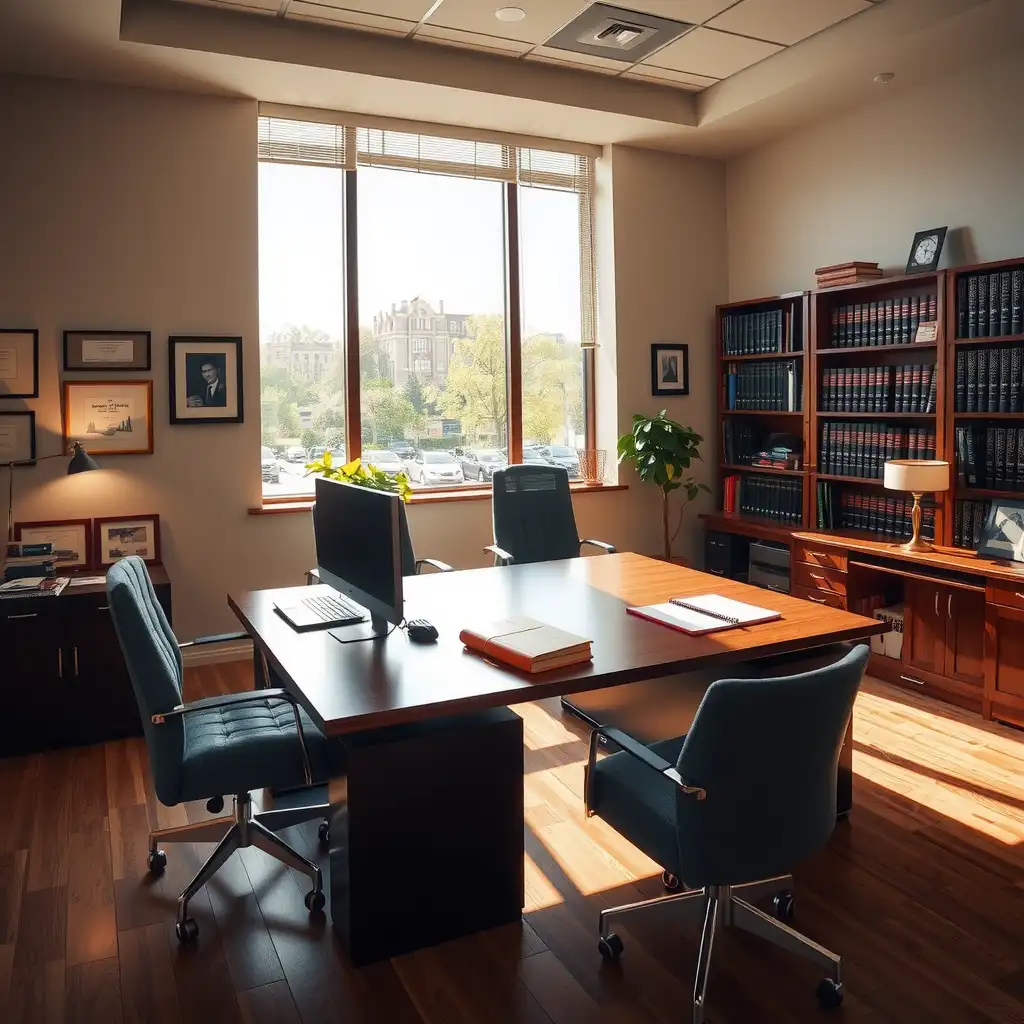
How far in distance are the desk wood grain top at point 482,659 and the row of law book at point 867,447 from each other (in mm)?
1770

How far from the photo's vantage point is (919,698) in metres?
4.50

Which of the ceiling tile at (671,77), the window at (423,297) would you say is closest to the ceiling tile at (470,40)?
the ceiling tile at (671,77)

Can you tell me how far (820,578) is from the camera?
5.05m

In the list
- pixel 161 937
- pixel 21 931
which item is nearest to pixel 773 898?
pixel 161 937

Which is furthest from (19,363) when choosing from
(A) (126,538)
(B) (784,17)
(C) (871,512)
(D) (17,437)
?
(C) (871,512)

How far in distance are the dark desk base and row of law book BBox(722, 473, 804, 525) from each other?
354cm

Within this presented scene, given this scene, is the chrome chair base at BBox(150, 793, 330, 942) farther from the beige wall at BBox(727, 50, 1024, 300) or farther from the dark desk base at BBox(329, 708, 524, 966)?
the beige wall at BBox(727, 50, 1024, 300)

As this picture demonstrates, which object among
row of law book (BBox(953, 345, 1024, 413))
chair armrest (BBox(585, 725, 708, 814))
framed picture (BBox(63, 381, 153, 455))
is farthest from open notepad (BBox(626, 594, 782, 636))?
framed picture (BBox(63, 381, 153, 455))

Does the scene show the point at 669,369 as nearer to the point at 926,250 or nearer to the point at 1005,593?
the point at 926,250

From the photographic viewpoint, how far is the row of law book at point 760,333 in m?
5.55

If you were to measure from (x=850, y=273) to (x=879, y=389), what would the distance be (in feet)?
2.13

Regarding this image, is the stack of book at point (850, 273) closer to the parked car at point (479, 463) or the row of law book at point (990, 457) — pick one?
the row of law book at point (990, 457)

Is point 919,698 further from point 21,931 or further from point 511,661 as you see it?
point 21,931

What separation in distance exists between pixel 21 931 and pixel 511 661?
60.5 inches
